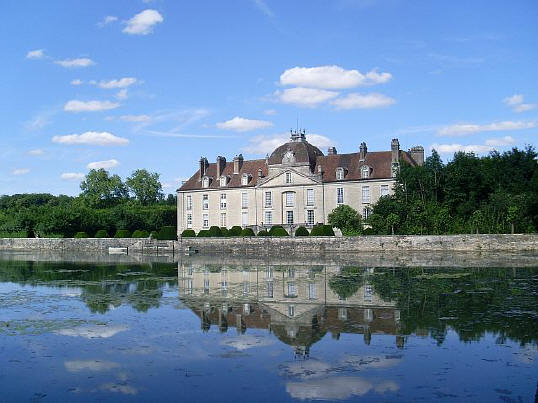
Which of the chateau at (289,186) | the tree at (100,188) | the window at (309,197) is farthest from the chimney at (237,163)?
the tree at (100,188)

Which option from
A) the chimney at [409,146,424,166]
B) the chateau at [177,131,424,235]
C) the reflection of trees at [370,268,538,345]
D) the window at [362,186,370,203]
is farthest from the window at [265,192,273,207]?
the reflection of trees at [370,268,538,345]

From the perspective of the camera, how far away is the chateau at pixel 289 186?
163ft

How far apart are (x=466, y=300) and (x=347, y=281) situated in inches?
222

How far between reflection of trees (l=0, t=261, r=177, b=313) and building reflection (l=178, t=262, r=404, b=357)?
109 centimetres

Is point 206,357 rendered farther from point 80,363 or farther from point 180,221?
point 180,221

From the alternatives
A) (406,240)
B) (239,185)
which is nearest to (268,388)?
(406,240)

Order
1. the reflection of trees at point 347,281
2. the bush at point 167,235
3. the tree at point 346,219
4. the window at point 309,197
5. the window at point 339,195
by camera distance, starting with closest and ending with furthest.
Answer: the reflection of trees at point 347,281 → the tree at point 346,219 → the bush at point 167,235 → the window at point 339,195 → the window at point 309,197

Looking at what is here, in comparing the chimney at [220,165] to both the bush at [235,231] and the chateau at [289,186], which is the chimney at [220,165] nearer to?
the chateau at [289,186]

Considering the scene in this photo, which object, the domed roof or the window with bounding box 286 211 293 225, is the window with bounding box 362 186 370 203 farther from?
the window with bounding box 286 211 293 225

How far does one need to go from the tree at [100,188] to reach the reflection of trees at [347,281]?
59592 mm

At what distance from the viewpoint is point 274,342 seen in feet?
34.3

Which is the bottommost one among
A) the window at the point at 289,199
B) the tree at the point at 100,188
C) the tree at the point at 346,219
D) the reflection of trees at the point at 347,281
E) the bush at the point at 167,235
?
the reflection of trees at the point at 347,281

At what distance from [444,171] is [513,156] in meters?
4.86

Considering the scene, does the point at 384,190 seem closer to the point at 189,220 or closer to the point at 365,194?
the point at 365,194
